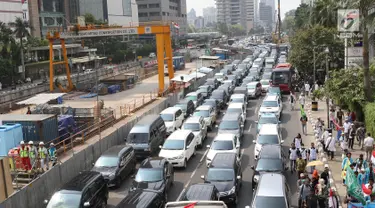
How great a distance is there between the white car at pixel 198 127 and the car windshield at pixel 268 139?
3932 mm

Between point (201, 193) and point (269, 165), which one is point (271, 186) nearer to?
point (201, 193)

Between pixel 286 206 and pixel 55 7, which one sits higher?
pixel 55 7

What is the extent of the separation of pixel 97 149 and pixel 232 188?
9.63 metres

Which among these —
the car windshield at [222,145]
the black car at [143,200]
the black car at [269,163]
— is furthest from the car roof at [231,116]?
the black car at [143,200]

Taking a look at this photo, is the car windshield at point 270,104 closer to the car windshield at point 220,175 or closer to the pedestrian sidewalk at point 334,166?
the pedestrian sidewalk at point 334,166

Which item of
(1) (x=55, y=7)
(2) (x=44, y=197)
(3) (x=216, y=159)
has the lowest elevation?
(2) (x=44, y=197)

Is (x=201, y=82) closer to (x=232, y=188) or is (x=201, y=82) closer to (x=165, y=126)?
(x=165, y=126)

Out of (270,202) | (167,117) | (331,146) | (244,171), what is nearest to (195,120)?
(167,117)

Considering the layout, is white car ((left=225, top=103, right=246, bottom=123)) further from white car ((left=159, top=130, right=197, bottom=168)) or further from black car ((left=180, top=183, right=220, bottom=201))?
black car ((left=180, top=183, right=220, bottom=201))

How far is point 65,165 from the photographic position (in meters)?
20.0

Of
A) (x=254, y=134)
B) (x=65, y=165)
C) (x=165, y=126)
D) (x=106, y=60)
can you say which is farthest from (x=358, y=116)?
(x=106, y=60)

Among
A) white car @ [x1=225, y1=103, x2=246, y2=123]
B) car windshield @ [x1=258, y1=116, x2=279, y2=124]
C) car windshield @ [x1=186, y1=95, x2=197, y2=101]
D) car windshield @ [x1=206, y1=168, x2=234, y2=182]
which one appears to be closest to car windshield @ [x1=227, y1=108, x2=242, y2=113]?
white car @ [x1=225, y1=103, x2=246, y2=123]

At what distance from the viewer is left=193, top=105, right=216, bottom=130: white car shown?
29127 mm

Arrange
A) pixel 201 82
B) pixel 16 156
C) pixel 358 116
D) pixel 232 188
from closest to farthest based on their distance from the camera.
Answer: pixel 232 188 → pixel 16 156 → pixel 358 116 → pixel 201 82
